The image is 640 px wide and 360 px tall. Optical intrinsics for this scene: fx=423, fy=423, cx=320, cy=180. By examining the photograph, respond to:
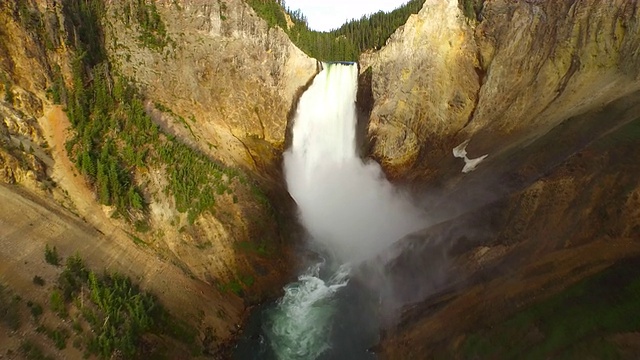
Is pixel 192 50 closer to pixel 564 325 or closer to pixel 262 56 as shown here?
pixel 262 56

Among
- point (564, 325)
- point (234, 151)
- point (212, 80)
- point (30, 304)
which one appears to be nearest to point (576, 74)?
point (564, 325)

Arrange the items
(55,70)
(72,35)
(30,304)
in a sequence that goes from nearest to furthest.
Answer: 1. (30,304)
2. (55,70)
3. (72,35)

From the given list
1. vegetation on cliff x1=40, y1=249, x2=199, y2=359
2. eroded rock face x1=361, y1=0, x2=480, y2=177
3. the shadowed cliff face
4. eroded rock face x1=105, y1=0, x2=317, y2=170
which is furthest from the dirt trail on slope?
eroded rock face x1=361, y1=0, x2=480, y2=177

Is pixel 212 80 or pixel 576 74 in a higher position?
pixel 576 74

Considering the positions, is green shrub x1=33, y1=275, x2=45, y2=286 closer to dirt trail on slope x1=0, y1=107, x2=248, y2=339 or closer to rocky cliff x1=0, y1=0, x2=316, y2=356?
dirt trail on slope x1=0, y1=107, x2=248, y2=339

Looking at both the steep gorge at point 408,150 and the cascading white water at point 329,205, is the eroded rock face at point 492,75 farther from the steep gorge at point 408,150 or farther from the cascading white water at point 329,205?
the cascading white water at point 329,205

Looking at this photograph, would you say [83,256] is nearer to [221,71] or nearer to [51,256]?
[51,256]

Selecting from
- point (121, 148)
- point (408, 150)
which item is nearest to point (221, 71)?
point (121, 148)
